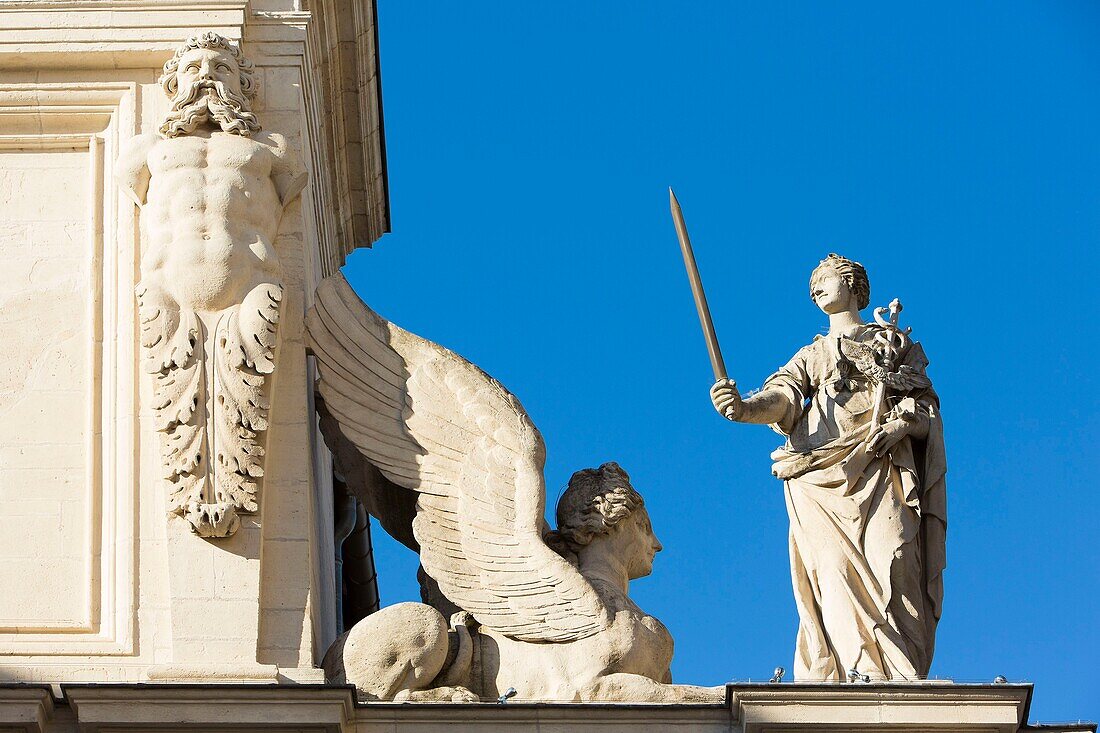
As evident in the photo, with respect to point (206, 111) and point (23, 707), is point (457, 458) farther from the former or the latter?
point (23, 707)

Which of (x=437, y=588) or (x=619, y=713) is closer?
(x=619, y=713)

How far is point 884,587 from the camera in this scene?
680 inches

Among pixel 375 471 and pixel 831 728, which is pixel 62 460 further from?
pixel 831 728

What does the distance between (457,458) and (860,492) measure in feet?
7.88

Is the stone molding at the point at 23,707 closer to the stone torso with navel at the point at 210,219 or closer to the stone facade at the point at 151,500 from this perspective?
the stone facade at the point at 151,500

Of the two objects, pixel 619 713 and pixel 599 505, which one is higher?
pixel 599 505

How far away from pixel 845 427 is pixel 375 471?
9.34ft

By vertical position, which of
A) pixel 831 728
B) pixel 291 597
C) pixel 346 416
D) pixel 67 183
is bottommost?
pixel 831 728

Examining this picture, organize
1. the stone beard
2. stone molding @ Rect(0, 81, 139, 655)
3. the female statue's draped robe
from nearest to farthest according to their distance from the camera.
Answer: the female statue's draped robe
stone molding @ Rect(0, 81, 139, 655)
the stone beard

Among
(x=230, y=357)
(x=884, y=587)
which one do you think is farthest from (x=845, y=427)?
(x=230, y=357)

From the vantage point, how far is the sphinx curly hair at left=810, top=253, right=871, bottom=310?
18203mm

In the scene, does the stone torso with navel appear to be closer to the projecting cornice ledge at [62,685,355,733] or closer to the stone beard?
the stone beard

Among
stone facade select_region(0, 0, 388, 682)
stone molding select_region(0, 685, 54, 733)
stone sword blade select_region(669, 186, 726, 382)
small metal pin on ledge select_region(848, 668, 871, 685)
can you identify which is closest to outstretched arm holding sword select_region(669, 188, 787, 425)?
stone sword blade select_region(669, 186, 726, 382)

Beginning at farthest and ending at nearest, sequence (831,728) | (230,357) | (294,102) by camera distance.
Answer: (294,102)
(230,357)
(831,728)
